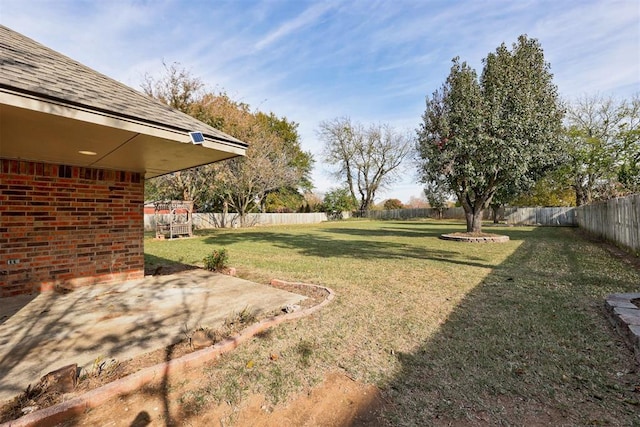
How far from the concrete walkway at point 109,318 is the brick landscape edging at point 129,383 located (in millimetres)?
402

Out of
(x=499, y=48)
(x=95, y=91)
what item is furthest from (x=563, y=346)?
(x=499, y=48)

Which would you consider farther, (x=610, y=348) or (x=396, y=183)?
(x=396, y=183)

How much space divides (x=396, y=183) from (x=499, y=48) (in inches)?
1112

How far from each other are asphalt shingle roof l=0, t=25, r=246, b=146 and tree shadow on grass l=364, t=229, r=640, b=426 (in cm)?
331

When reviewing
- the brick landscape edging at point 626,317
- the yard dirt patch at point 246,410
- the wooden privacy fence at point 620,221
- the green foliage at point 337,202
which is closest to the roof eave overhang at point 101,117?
the yard dirt patch at point 246,410

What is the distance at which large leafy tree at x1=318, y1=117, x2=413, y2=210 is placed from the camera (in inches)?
1519

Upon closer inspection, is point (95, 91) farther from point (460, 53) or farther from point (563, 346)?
point (460, 53)

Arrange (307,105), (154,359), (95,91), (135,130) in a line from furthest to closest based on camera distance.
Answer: (307,105)
(95,91)
(135,130)
(154,359)

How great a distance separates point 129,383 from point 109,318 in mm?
1618

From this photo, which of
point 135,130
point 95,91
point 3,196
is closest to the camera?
point 135,130

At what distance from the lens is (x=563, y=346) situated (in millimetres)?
2680

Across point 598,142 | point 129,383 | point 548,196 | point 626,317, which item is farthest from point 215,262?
point 548,196

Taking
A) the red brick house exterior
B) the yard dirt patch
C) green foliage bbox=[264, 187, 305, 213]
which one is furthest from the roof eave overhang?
green foliage bbox=[264, 187, 305, 213]

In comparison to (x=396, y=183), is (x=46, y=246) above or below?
below
